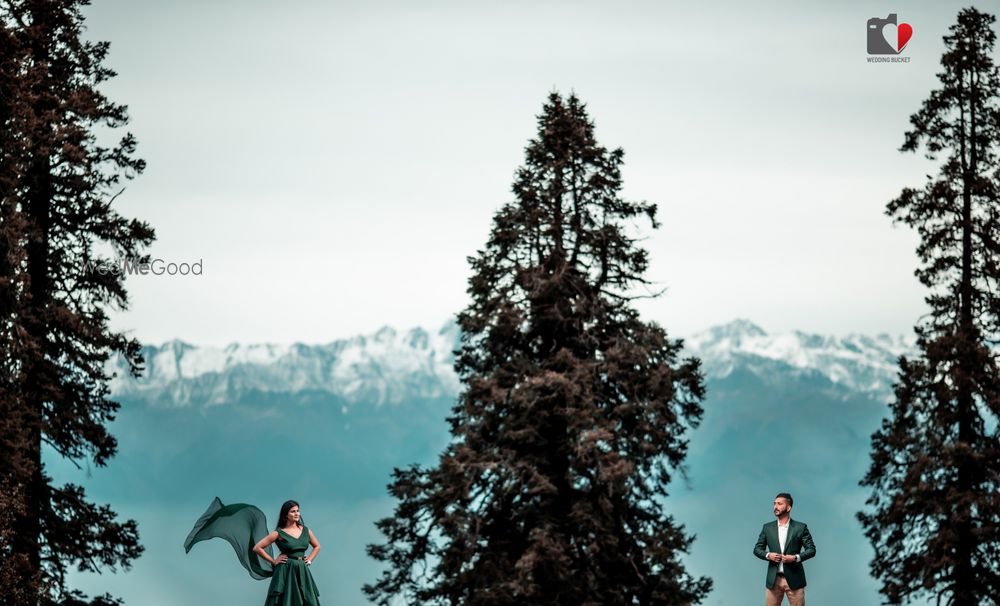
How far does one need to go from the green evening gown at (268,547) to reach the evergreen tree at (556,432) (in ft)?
35.9

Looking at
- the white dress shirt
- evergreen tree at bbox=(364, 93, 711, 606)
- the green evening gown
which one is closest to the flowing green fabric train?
the green evening gown

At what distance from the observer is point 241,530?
57.5 ft

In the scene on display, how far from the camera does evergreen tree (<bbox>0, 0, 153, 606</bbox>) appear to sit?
26188mm

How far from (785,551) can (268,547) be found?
6000 mm

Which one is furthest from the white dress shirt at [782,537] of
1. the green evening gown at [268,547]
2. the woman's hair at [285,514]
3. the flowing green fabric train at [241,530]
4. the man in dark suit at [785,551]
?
the flowing green fabric train at [241,530]

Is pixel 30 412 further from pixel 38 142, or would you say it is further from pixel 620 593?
pixel 620 593

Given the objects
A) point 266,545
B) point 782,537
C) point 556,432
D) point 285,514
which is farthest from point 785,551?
point 556,432

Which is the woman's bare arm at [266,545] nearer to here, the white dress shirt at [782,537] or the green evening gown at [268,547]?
the green evening gown at [268,547]

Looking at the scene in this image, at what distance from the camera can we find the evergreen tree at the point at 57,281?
26188 millimetres

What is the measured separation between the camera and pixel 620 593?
29.0 metres

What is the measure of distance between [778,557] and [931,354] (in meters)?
15.5

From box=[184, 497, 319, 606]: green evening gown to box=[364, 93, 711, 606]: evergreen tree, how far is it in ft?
35.9

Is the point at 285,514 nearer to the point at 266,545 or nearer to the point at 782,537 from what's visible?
the point at 266,545

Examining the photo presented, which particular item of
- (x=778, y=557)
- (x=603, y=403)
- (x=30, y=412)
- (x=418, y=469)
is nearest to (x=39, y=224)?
(x=30, y=412)
